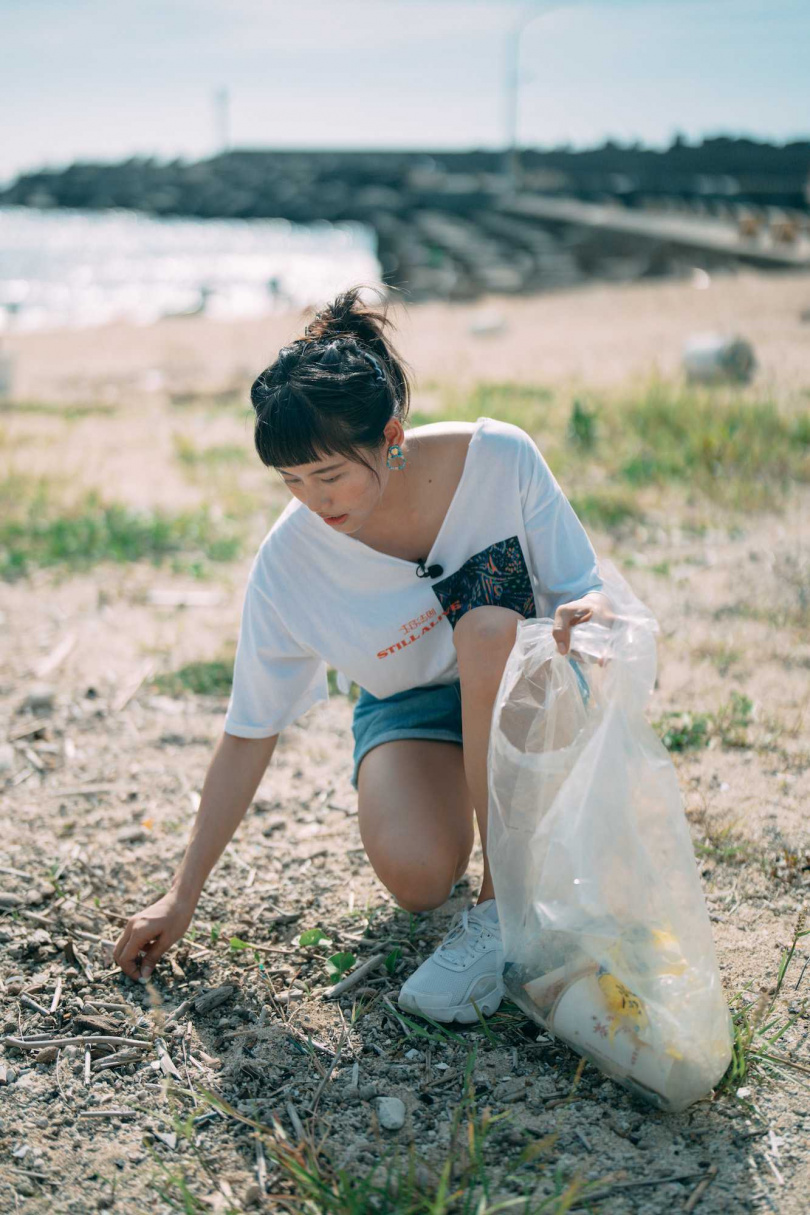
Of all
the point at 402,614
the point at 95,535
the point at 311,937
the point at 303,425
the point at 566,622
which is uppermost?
the point at 303,425

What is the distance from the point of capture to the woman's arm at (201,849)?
1.87m

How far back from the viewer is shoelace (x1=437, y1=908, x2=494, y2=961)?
1.86 metres

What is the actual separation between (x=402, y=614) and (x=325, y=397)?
487 millimetres

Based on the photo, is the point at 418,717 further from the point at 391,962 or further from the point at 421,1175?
the point at 421,1175

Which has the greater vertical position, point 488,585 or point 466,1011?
point 488,585

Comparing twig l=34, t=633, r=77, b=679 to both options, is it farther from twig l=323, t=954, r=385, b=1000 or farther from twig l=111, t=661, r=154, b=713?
twig l=323, t=954, r=385, b=1000

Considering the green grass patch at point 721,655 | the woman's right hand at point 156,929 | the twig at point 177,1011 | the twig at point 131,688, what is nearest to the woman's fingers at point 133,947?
the woman's right hand at point 156,929

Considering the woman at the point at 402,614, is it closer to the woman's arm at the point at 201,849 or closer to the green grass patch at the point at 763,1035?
the woman's arm at the point at 201,849

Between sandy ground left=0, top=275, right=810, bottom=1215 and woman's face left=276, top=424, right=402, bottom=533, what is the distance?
2.77 feet

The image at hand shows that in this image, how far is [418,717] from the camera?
2.15 meters

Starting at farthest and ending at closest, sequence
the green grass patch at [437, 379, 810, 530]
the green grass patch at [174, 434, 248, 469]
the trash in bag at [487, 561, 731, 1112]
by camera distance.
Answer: the green grass patch at [174, 434, 248, 469] → the green grass patch at [437, 379, 810, 530] → the trash in bag at [487, 561, 731, 1112]

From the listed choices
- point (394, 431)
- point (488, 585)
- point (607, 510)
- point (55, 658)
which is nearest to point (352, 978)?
point (488, 585)

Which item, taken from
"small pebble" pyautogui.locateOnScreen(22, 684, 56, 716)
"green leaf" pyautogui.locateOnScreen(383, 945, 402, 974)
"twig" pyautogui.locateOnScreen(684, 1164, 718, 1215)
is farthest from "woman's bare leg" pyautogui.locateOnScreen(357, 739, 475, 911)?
"small pebble" pyautogui.locateOnScreen(22, 684, 56, 716)

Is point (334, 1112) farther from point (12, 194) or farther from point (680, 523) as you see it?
point (12, 194)
